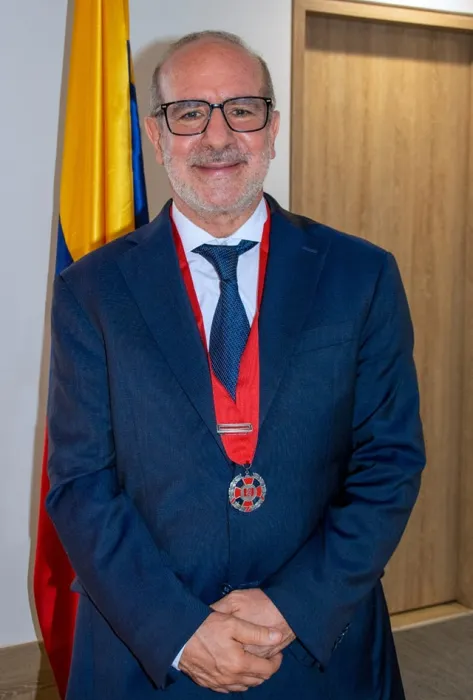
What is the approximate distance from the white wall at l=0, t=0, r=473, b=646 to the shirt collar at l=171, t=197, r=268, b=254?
4.01 ft

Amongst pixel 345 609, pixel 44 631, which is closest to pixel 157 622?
pixel 345 609

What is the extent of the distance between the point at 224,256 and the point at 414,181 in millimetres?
1835

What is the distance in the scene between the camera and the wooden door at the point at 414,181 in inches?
112

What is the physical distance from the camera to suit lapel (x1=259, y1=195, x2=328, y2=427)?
4.24 feet

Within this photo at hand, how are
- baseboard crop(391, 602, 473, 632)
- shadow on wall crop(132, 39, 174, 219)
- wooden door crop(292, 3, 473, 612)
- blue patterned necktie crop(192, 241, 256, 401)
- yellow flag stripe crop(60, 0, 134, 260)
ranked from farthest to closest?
1. baseboard crop(391, 602, 473, 632)
2. wooden door crop(292, 3, 473, 612)
3. shadow on wall crop(132, 39, 174, 219)
4. yellow flag stripe crop(60, 0, 134, 260)
5. blue patterned necktie crop(192, 241, 256, 401)

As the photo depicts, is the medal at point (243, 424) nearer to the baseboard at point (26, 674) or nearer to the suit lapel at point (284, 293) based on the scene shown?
the suit lapel at point (284, 293)

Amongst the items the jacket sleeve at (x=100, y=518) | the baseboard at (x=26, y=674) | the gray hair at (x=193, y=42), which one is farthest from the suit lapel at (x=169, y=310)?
the baseboard at (x=26, y=674)

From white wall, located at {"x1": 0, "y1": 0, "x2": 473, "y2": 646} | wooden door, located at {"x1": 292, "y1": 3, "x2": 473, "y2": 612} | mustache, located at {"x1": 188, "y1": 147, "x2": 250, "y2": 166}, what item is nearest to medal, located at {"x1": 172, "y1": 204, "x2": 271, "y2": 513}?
mustache, located at {"x1": 188, "y1": 147, "x2": 250, "y2": 166}

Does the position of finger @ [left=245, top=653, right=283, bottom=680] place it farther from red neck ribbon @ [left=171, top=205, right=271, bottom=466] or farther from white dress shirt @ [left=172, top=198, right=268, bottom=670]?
white dress shirt @ [left=172, top=198, right=268, bottom=670]

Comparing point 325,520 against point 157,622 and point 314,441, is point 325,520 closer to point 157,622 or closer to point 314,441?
point 314,441

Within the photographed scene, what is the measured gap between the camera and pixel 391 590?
3.19 m

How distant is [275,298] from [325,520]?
382 millimetres

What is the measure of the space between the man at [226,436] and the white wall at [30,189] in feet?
3.93

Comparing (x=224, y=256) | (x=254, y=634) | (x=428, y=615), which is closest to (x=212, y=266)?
(x=224, y=256)
